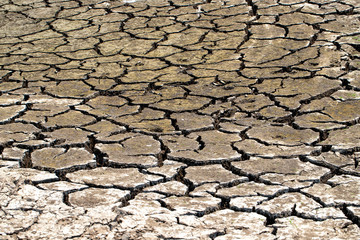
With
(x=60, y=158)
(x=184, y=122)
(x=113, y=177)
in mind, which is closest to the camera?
(x=113, y=177)

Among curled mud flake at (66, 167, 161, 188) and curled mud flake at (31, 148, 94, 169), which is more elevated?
curled mud flake at (31, 148, 94, 169)

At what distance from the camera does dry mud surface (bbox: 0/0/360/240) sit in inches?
102

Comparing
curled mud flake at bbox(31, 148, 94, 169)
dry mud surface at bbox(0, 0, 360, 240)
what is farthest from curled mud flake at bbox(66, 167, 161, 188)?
curled mud flake at bbox(31, 148, 94, 169)

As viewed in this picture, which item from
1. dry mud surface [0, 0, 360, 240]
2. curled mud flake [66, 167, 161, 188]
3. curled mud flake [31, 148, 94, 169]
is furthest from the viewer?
curled mud flake [31, 148, 94, 169]

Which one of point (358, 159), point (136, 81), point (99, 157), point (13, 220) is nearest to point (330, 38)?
point (136, 81)

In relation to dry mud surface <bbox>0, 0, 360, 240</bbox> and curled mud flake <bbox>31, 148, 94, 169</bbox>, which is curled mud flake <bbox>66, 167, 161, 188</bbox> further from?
curled mud flake <bbox>31, 148, 94, 169</bbox>

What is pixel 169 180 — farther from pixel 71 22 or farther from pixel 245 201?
pixel 71 22

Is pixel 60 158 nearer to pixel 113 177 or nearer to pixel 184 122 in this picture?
pixel 113 177

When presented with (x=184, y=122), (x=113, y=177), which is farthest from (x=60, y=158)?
(x=184, y=122)

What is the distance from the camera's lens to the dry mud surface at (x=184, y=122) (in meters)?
2.58

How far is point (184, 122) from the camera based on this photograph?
12.1 feet

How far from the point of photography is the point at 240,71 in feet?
14.9

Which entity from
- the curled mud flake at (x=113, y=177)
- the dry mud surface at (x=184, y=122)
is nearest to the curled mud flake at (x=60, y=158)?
the dry mud surface at (x=184, y=122)

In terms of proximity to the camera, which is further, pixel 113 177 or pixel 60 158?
pixel 60 158
